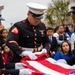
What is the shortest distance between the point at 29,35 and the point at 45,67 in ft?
3.60

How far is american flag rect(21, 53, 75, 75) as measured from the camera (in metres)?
3.87

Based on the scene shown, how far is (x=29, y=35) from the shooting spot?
5188 mm

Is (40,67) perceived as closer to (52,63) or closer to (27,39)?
(52,63)

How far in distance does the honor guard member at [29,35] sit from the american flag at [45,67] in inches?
14.3

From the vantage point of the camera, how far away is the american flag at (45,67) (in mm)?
3869

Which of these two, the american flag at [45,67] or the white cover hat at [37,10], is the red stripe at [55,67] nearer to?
the american flag at [45,67]

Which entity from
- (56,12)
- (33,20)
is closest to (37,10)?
(33,20)

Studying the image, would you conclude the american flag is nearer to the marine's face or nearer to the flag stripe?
the flag stripe

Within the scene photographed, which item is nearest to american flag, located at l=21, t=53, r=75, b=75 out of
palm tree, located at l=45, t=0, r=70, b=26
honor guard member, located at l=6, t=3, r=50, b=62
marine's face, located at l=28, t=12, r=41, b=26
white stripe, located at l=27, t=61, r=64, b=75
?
white stripe, located at l=27, t=61, r=64, b=75

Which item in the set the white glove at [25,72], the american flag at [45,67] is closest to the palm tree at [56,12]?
the american flag at [45,67]

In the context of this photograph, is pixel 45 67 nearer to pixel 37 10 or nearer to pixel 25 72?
pixel 25 72

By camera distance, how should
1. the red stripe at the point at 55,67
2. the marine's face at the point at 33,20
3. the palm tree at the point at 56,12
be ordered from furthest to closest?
1. the palm tree at the point at 56,12
2. the marine's face at the point at 33,20
3. the red stripe at the point at 55,67

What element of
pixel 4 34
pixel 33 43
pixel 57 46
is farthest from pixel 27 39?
pixel 57 46

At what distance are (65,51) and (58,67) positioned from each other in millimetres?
2815
